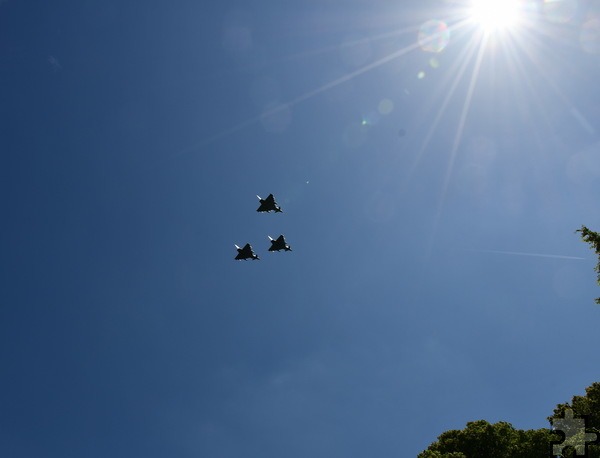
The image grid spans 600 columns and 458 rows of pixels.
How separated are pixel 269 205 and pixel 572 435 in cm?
2517

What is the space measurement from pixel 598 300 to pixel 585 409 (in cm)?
1176

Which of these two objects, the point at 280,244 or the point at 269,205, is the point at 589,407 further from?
the point at 269,205

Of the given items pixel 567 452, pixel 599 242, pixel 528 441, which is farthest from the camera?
pixel 528 441

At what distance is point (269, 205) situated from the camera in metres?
33.5

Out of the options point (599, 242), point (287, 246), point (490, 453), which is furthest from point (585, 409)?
point (287, 246)

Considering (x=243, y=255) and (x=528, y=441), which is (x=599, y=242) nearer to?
(x=528, y=441)

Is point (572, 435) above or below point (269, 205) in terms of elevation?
below

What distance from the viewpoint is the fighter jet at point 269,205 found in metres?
33.4

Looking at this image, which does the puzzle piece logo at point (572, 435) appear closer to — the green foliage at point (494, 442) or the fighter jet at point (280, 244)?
the green foliage at point (494, 442)

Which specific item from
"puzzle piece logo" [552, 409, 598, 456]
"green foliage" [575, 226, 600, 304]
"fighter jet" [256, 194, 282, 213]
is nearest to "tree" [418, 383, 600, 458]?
"puzzle piece logo" [552, 409, 598, 456]

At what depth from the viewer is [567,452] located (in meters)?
21.8

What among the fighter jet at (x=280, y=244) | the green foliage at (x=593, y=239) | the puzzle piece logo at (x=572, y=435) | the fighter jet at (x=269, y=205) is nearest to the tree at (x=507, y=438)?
the puzzle piece logo at (x=572, y=435)

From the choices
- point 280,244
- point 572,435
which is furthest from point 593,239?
point 280,244

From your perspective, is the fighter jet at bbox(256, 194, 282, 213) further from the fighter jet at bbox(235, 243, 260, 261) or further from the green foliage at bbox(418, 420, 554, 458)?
the green foliage at bbox(418, 420, 554, 458)
